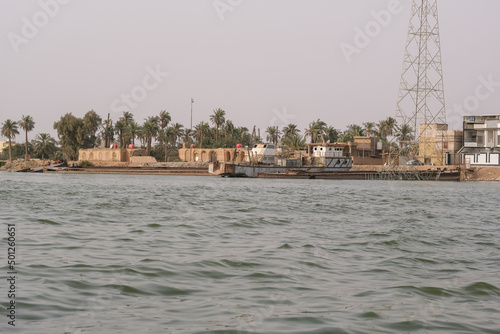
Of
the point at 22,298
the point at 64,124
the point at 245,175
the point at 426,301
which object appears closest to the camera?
the point at 22,298

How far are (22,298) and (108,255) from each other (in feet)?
11.3

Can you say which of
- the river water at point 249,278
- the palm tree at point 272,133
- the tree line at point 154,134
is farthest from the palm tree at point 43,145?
the river water at point 249,278

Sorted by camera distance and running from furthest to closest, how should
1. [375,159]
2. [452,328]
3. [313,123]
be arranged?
1. [313,123]
2. [375,159]
3. [452,328]

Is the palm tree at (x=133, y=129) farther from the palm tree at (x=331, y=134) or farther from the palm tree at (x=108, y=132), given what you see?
the palm tree at (x=331, y=134)

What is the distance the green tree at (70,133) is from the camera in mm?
109188

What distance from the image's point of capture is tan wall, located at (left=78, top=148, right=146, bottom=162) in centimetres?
10325

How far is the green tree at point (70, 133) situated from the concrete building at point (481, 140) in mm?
68827

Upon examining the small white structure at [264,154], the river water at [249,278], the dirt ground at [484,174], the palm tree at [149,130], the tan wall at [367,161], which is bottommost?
the dirt ground at [484,174]

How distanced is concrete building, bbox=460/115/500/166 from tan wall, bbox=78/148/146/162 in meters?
56.9

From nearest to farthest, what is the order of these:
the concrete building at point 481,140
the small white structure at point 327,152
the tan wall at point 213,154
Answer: the concrete building at point 481,140, the small white structure at point 327,152, the tan wall at point 213,154

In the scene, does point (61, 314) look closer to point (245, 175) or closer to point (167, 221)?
point (167, 221)

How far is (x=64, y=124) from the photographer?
109688 millimetres

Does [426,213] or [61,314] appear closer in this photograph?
[61,314]

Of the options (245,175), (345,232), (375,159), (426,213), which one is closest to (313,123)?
(375,159)
